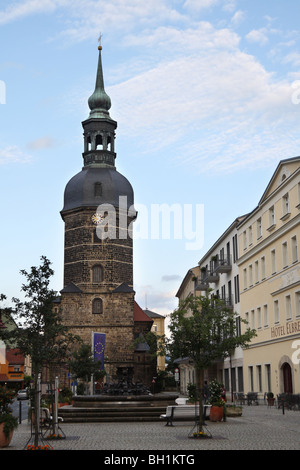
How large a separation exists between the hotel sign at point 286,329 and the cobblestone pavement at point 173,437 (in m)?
9.25

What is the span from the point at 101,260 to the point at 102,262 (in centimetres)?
23

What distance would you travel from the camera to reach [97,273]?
6812 cm

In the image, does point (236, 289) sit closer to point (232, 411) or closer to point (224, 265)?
point (224, 265)

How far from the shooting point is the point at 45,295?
1889 centimetres

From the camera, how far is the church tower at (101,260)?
66812 millimetres

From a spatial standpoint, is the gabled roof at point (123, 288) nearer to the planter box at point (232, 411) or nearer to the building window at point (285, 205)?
the building window at point (285, 205)

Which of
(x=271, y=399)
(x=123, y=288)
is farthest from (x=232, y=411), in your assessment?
(x=123, y=288)

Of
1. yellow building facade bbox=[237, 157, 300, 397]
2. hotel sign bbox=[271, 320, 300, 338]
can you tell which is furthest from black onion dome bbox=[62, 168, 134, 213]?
hotel sign bbox=[271, 320, 300, 338]

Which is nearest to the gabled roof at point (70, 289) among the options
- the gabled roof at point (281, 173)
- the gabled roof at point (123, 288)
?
the gabled roof at point (123, 288)

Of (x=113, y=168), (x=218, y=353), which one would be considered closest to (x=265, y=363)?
(x=218, y=353)

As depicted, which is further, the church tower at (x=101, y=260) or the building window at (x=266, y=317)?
the church tower at (x=101, y=260)

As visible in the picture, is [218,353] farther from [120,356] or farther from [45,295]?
[120,356]

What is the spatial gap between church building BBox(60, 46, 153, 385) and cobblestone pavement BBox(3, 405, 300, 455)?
41916 millimetres
